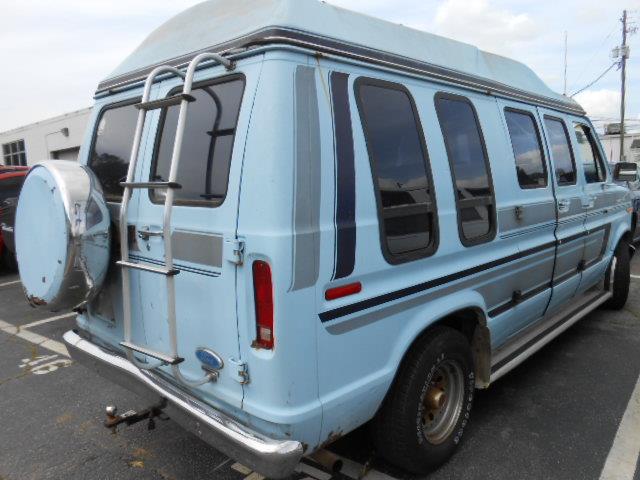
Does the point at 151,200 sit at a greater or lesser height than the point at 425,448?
greater

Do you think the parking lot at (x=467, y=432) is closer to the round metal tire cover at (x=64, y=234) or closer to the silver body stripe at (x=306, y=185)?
the round metal tire cover at (x=64, y=234)

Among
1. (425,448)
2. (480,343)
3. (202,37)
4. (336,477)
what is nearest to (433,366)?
(425,448)

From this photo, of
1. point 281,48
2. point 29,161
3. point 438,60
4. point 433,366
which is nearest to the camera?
point 281,48

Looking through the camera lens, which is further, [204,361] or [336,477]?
[336,477]

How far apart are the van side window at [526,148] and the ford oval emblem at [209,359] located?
7.77 ft

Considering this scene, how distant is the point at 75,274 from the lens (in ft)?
7.78

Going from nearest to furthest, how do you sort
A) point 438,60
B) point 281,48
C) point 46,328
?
1. point 281,48
2. point 438,60
3. point 46,328

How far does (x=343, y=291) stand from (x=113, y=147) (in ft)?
5.67

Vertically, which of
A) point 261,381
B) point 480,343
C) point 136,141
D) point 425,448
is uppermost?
point 136,141

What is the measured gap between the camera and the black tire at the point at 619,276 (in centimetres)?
532

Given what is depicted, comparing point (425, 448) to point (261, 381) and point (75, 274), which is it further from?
point (75, 274)

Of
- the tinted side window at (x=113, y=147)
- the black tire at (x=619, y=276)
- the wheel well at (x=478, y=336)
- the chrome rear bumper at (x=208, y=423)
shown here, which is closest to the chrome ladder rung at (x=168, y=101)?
the tinted side window at (x=113, y=147)

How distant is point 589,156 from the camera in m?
4.71

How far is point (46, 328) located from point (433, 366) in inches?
190
